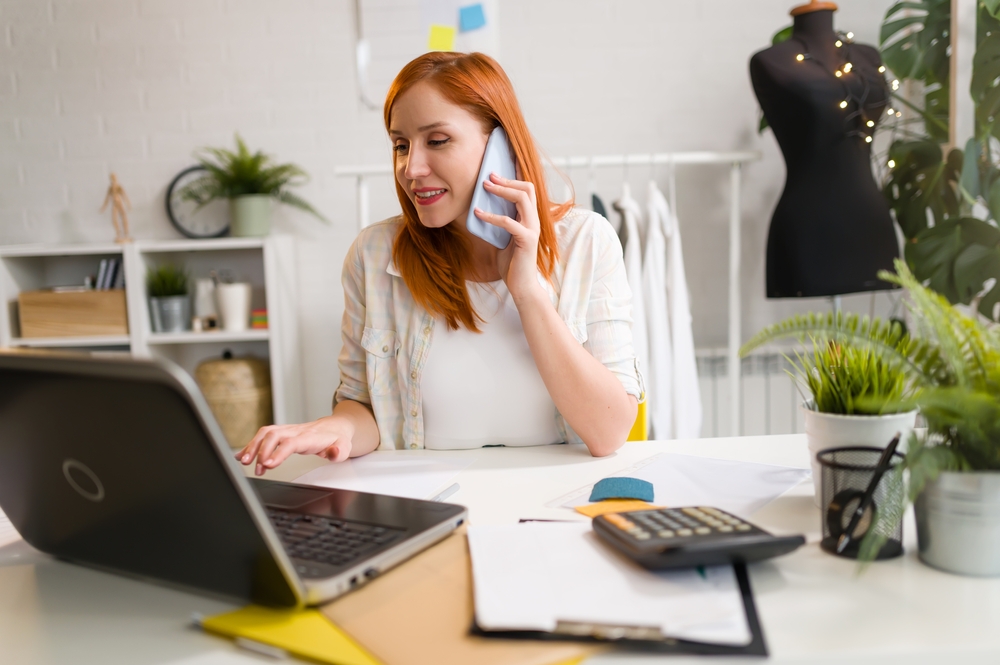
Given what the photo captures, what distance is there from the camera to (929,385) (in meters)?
0.67

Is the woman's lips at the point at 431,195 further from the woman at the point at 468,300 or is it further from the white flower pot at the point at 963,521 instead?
the white flower pot at the point at 963,521

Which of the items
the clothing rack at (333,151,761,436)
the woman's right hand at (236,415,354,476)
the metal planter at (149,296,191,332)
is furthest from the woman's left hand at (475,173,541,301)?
the metal planter at (149,296,191,332)

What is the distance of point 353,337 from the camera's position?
1481 mm

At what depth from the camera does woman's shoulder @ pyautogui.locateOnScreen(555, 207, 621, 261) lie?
1.43m

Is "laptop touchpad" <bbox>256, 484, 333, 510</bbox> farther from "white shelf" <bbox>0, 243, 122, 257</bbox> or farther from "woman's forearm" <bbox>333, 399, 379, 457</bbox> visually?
"white shelf" <bbox>0, 243, 122, 257</bbox>

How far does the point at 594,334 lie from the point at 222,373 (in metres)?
1.80

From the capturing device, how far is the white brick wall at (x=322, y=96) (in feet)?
9.53

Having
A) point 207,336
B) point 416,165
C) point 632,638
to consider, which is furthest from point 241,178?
point 632,638

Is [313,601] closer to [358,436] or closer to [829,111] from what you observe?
[358,436]

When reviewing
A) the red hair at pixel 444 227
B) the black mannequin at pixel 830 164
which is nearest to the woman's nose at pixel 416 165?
the red hair at pixel 444 227

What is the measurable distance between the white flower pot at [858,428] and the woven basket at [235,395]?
2.27 meters

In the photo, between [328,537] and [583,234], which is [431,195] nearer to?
[583,234]

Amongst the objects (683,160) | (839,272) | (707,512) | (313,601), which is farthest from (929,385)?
(683,160)

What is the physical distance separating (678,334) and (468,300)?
1.22 meters
